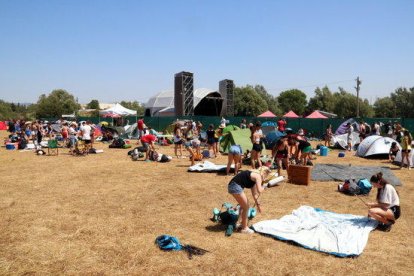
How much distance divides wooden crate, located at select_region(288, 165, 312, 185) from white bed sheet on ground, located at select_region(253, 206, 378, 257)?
303cm

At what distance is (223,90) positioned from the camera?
152 feet

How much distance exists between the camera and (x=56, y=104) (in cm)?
7550

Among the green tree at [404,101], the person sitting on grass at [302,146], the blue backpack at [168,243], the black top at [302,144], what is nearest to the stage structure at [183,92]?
the person sitting on grass at [302,146]

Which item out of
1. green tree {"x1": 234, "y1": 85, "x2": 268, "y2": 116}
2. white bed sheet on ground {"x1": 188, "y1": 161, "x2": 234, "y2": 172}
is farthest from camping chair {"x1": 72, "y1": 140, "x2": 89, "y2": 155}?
green tree {"x1": 234, "y1": 85, "x2": 268, "y2": 116}

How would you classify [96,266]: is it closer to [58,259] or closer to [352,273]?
[58,259]

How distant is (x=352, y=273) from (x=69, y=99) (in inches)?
3180

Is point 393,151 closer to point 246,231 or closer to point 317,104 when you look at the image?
point 246,231

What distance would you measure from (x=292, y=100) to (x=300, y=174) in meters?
89.7

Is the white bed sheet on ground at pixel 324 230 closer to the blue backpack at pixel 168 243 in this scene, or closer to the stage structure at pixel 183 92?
the blue backpack at pixel 168 243

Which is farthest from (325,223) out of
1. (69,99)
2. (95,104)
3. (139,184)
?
(95,104)

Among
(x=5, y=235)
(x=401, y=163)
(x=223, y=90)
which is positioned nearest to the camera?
(x=5, y=235)

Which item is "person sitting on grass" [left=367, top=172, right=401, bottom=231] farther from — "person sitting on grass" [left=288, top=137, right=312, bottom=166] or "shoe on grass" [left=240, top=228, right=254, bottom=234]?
"person sitting on grass" [left=288, top=137, right=312, bottom=166]

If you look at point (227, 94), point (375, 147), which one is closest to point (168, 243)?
point (375, 147)

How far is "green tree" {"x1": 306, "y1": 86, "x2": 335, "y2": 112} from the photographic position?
73.4 metres
